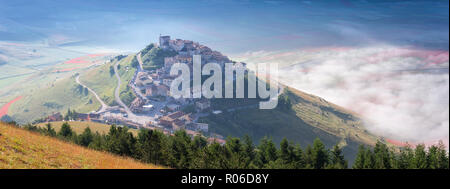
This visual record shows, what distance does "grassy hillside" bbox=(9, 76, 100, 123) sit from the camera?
12412 centimetres

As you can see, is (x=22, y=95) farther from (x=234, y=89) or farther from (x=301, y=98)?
(x=301, y=98)

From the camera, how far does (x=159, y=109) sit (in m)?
110

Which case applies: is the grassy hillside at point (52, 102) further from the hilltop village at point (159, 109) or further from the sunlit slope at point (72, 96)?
the hilltop village at point (159, 109)

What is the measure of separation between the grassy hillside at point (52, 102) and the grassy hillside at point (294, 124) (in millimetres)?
53004

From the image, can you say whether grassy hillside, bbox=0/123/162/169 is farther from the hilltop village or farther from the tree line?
the hilltop village
